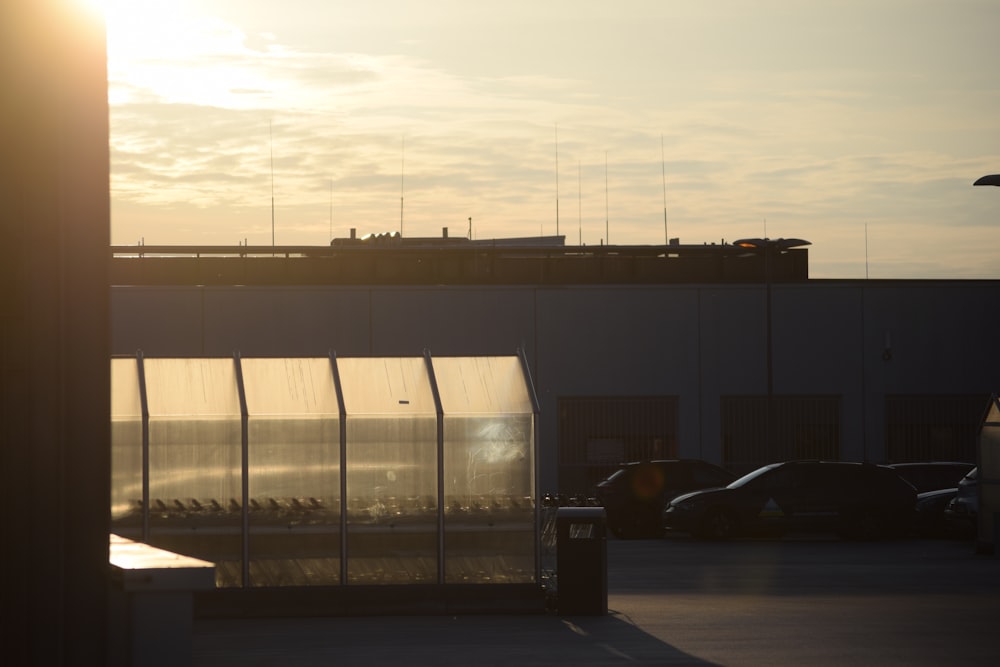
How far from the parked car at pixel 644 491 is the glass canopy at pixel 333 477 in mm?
14711

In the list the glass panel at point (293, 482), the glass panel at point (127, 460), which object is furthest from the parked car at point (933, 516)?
the glass panel at point (127, 460)

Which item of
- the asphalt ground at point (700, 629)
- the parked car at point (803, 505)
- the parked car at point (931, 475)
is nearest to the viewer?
the asphalt ground at point (700, 629)

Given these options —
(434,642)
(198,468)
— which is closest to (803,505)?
(198,468)

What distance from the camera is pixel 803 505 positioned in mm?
31266

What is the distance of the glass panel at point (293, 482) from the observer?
59.8ft

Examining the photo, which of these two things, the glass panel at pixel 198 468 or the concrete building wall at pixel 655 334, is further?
the concrete building wall at pixel 655 334

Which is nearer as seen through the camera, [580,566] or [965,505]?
[580,566]

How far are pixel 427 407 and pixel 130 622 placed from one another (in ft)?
33.9

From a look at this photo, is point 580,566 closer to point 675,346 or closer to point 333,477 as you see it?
point 333,477

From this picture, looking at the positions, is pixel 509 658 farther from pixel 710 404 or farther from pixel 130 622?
pixel 710 404

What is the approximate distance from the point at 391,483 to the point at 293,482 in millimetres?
1180

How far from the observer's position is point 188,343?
45.9 meters

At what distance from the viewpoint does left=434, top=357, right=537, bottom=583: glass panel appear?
1828 cm

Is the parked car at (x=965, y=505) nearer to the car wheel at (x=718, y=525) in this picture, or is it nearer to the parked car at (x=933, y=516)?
the parked car at (x=933, y=516)
